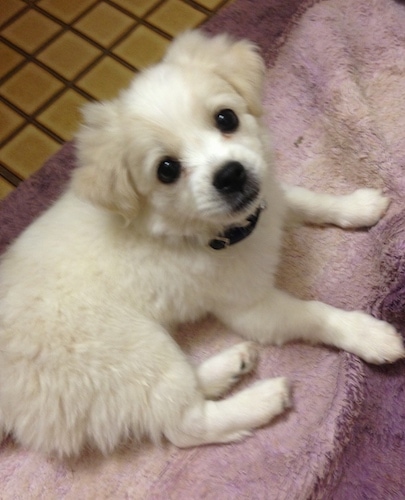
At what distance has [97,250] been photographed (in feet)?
5.29

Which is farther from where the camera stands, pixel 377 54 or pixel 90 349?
pixel 377 54

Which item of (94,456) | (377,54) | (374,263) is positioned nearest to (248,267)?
(374,263)

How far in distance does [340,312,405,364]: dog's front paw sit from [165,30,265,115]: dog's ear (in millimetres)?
755

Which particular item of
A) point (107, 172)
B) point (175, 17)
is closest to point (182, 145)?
point (107, 172)

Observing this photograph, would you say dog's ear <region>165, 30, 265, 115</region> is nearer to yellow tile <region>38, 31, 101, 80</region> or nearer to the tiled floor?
the tiled floor

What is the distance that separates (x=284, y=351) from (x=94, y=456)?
2.44 ft

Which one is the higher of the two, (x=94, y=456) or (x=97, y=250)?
(x=97, y=250)

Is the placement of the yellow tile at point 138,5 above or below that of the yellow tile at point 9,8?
above

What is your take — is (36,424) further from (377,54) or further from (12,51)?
(12,51)

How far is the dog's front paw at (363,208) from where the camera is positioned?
6.37 ft

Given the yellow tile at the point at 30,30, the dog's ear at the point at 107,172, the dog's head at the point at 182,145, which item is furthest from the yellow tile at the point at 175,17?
the dog's ear at the point at 107,172

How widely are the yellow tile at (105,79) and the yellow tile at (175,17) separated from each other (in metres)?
0.32

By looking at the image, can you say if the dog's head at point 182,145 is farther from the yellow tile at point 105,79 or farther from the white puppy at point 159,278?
the yellow tile at point 105,79

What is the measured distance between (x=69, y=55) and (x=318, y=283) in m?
1.84
